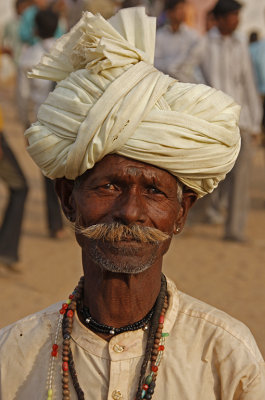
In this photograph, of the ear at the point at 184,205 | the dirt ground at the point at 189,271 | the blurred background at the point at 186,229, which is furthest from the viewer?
the blurred background at the point at 186,229

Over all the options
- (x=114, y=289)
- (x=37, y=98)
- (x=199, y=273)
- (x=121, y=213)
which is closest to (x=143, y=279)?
(x=114, y=289)

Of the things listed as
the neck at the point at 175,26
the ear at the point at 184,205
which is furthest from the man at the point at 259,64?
the ear at the point at 184,205

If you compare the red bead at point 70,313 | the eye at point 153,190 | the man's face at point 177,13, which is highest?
the man's face at point 177,13

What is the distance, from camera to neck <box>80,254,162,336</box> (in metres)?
2.93

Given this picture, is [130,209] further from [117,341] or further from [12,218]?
[12,218]

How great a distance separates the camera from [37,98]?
9039 millimetres

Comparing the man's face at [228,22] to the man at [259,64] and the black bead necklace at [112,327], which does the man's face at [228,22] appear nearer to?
the man at [259,64]

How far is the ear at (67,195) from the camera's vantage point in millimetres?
3088

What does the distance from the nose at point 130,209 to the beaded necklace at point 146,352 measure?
14.2 inches

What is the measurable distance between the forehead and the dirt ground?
3.62 meters

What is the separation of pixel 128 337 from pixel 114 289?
7.0 inches

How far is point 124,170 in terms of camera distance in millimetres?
2844

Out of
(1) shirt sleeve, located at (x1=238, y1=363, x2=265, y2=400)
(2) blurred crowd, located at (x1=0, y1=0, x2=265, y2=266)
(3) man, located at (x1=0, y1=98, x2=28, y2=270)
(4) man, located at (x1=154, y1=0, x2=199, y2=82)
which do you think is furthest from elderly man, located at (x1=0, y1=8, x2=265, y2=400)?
(4) man, located at (x1=154, y1=0, x2=199, y2=82)

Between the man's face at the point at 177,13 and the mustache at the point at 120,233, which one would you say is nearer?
the mustache at the point at 120,233
